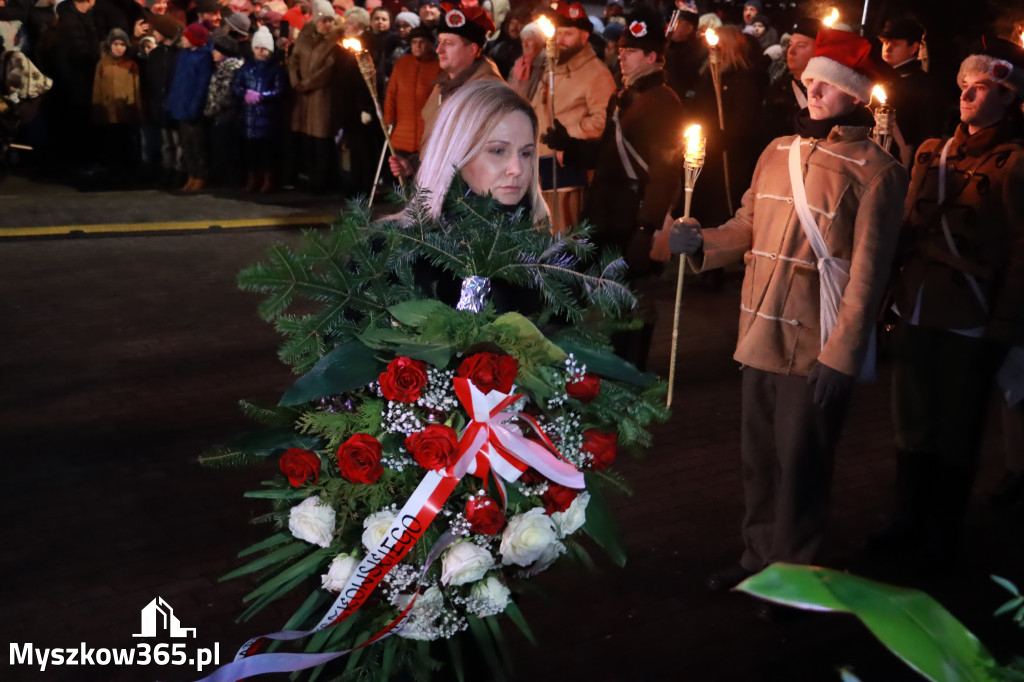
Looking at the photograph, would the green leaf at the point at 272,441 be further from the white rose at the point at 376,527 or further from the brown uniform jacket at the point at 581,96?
the brown uniform jacket at the point at 581,96

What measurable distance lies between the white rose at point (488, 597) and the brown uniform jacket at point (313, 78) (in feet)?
39.2

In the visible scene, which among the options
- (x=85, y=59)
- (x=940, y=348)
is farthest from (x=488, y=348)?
(x=85, y=59)

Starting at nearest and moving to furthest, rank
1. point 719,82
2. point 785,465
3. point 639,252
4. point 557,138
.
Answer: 1. point 785,465
2. point 639,252
3. point 557,138
4. point 719,82

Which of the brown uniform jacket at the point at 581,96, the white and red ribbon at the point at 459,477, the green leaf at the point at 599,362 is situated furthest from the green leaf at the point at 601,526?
the brown uniform jacket at the point at 581,96

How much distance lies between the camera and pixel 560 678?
410cm

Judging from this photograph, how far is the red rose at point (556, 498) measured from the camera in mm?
3000

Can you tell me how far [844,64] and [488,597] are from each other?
2.41 metres

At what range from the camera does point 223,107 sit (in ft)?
47.8

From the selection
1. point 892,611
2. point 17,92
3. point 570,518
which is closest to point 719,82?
point 570,518

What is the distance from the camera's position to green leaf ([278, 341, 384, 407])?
2861 millimetres

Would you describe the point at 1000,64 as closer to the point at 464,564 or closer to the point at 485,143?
the point at 485,143

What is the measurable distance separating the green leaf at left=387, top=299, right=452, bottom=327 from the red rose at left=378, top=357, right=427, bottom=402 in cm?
13

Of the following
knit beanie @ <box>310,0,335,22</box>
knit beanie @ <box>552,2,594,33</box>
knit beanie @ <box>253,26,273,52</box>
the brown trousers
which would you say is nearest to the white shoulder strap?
the brown trousers

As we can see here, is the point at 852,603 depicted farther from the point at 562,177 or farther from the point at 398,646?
the point at 562,177
